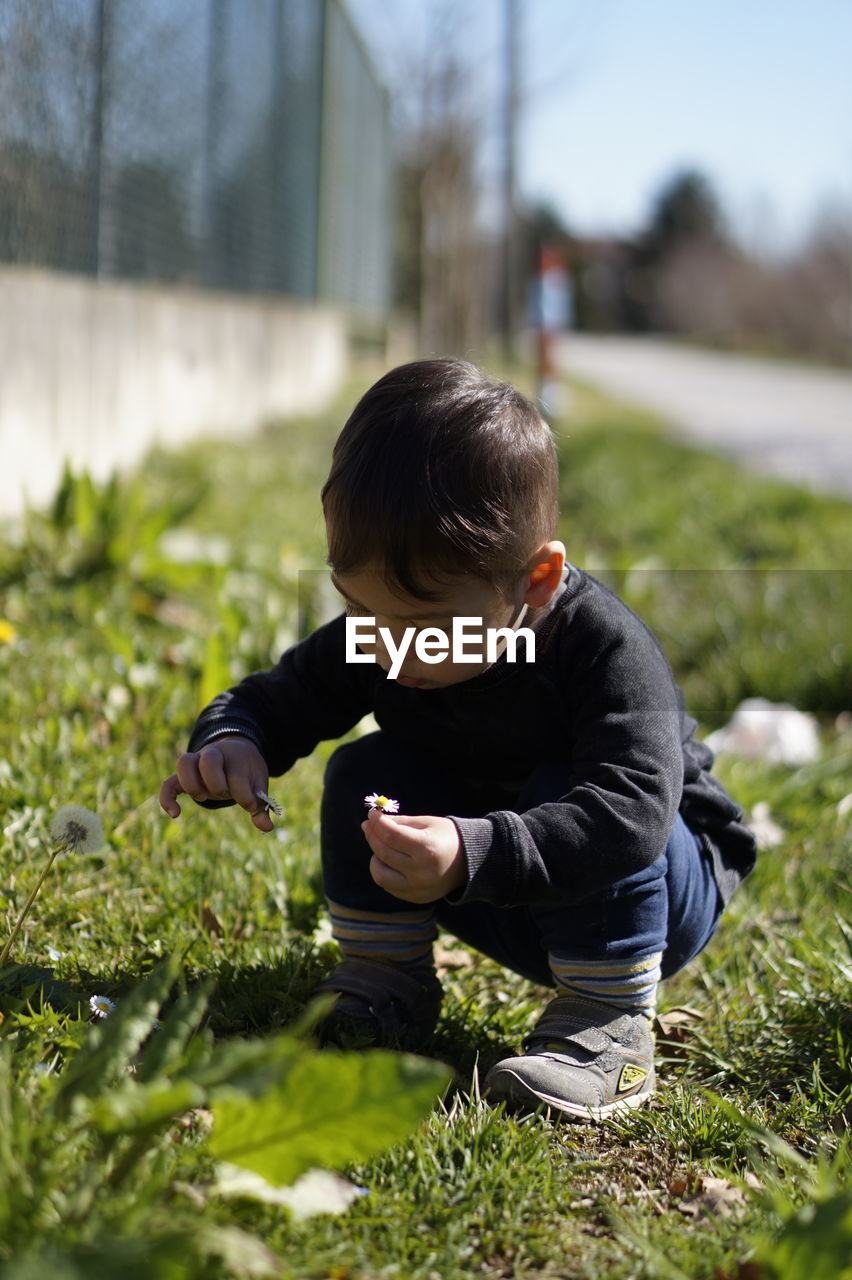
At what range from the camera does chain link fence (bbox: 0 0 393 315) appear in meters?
4.31

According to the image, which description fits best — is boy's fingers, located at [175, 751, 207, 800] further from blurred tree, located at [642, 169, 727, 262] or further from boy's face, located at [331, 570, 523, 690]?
blurred tree, located at [642, 169, 727, 262]

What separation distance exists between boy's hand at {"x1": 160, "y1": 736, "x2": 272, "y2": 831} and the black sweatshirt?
2.0 inches

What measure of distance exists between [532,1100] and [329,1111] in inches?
19.2

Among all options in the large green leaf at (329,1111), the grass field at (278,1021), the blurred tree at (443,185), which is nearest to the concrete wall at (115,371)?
the grass field at (278,1021)

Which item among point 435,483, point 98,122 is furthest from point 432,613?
point 98,122

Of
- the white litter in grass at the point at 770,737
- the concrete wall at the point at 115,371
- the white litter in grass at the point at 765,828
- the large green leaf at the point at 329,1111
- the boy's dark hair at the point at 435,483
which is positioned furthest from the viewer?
the concrete wall at the point at 115,371

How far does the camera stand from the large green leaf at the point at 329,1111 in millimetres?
1247

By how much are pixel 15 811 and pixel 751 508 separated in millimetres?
4483

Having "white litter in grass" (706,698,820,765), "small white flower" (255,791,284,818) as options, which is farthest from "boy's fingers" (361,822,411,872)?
"white litter in grass" (706,698,820,765)

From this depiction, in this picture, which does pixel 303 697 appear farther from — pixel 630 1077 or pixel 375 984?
pixel 630 1077

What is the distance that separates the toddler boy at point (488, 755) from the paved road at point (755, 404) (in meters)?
5.64

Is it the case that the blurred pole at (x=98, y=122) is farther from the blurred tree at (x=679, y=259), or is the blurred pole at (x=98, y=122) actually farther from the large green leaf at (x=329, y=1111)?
the blurred tree at (x=679, y=259)

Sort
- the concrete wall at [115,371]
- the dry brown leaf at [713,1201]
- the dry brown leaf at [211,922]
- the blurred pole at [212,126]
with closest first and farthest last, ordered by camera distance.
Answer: the dry brown leaf at [713,1201] → the dry brown leaf at [211,922] → the concrete wall at [115,371] → the blurred pole at [212,126]

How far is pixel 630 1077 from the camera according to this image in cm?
180
